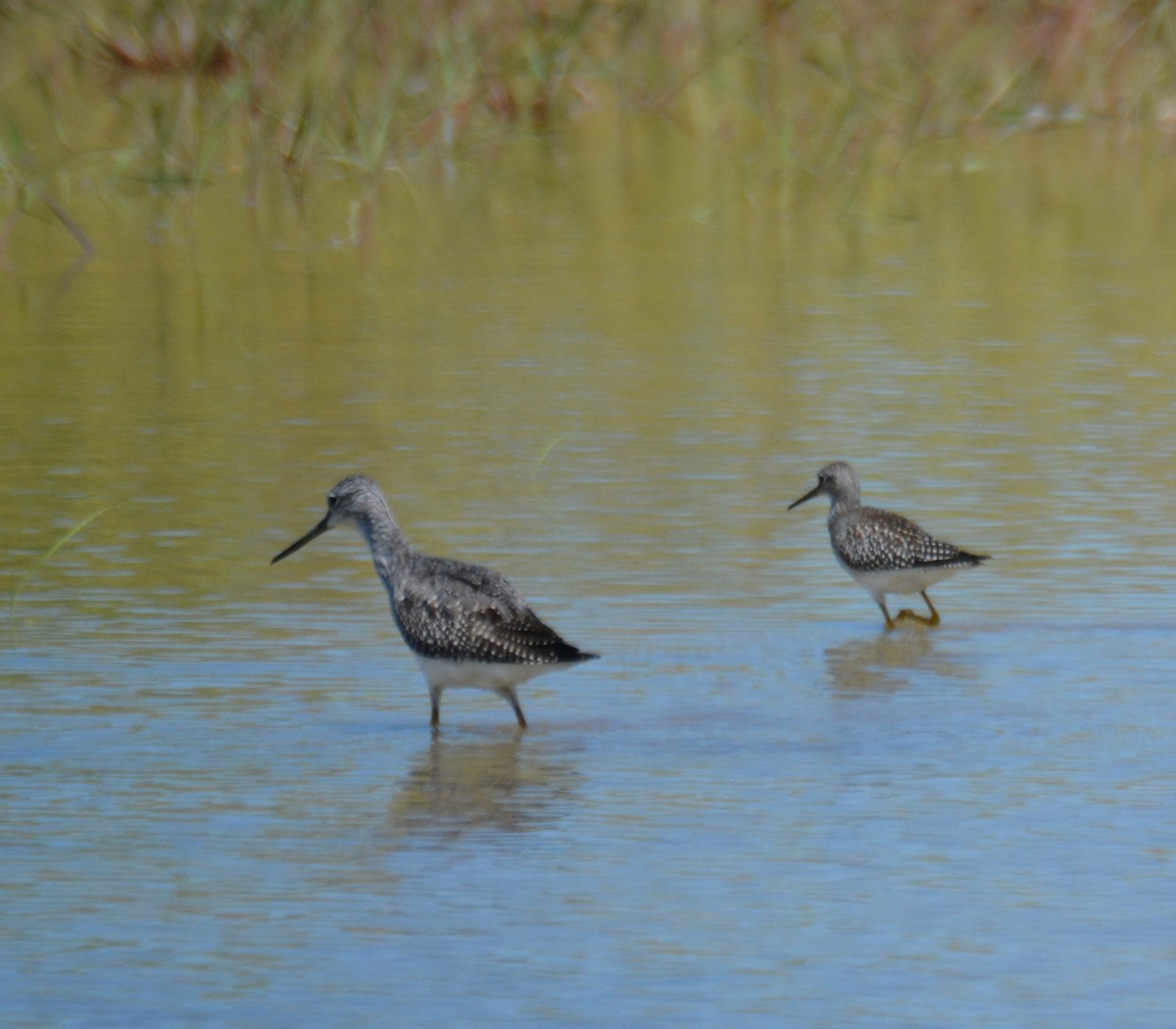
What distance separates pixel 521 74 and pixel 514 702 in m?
12.0

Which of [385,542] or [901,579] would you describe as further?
[901,579]

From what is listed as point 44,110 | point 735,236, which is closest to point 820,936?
point 735,236

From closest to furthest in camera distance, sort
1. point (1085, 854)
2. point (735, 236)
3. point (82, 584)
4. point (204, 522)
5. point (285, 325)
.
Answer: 1. point (1085, 854)
2. point (82, 584)
3. point (204, 522)
4. point (285, 325)
5. point (735, 236)

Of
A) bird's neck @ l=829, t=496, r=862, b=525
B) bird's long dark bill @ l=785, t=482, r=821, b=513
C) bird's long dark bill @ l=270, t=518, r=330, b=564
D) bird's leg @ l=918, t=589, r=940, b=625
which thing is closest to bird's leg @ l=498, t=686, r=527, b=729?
bird's long dark bill @ l=270, t=518, r=330, b=564

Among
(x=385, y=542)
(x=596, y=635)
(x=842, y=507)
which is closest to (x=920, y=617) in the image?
(x=842, y=507)

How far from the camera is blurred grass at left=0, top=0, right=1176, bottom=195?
16.2 metres

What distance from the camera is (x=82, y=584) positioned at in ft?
29.1

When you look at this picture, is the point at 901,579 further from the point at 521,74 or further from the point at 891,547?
the point at 521,74

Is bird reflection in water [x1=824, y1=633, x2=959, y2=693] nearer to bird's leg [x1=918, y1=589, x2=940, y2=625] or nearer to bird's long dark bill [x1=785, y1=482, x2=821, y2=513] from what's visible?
bird's leg [x1=918, y1=589, x2=940, y2=625]

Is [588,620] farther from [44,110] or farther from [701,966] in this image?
[44,110]

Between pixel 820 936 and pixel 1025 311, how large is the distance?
8.62 m

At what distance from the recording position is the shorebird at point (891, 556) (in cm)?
866

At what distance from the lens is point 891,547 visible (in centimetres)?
865

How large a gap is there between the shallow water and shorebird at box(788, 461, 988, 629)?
0.54 ft
